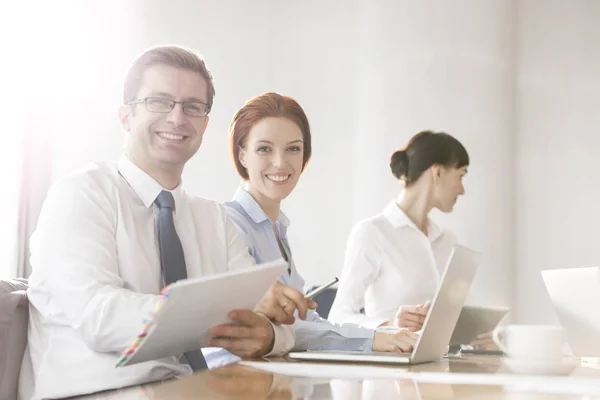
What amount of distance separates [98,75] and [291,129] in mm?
1663

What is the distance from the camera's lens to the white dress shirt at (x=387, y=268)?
3221 millimetres

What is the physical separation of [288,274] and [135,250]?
760 mm

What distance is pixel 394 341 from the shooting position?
1.87 meters

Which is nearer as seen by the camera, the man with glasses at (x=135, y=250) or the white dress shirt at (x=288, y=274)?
the man with glasses at (x=135, y=250)

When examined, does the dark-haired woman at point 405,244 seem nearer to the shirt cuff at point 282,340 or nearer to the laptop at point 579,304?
the laptop at point 579,304

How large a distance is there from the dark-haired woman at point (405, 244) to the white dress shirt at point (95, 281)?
1.36m

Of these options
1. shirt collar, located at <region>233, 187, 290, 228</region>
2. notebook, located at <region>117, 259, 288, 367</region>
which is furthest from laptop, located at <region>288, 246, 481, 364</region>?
shirt collar, located at <region>233, 187, 290, 228</region>

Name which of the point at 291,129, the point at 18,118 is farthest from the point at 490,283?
the point at 18,118

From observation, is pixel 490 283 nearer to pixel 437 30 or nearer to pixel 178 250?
pixel 437 30

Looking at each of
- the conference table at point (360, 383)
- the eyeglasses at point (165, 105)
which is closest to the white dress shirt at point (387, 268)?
the eyeglasses at point (165, 105)

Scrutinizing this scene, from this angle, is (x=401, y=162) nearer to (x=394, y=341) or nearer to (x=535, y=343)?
(x=394, y=341)

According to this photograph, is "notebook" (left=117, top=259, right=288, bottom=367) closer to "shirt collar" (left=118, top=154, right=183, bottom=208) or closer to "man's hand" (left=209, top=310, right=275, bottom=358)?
"man's hand" (left=209, top=310, right=275, bottom=358)

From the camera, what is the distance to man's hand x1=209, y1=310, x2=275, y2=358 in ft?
5.00

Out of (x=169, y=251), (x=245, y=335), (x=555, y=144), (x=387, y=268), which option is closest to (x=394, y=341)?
(x=245, y=335)
